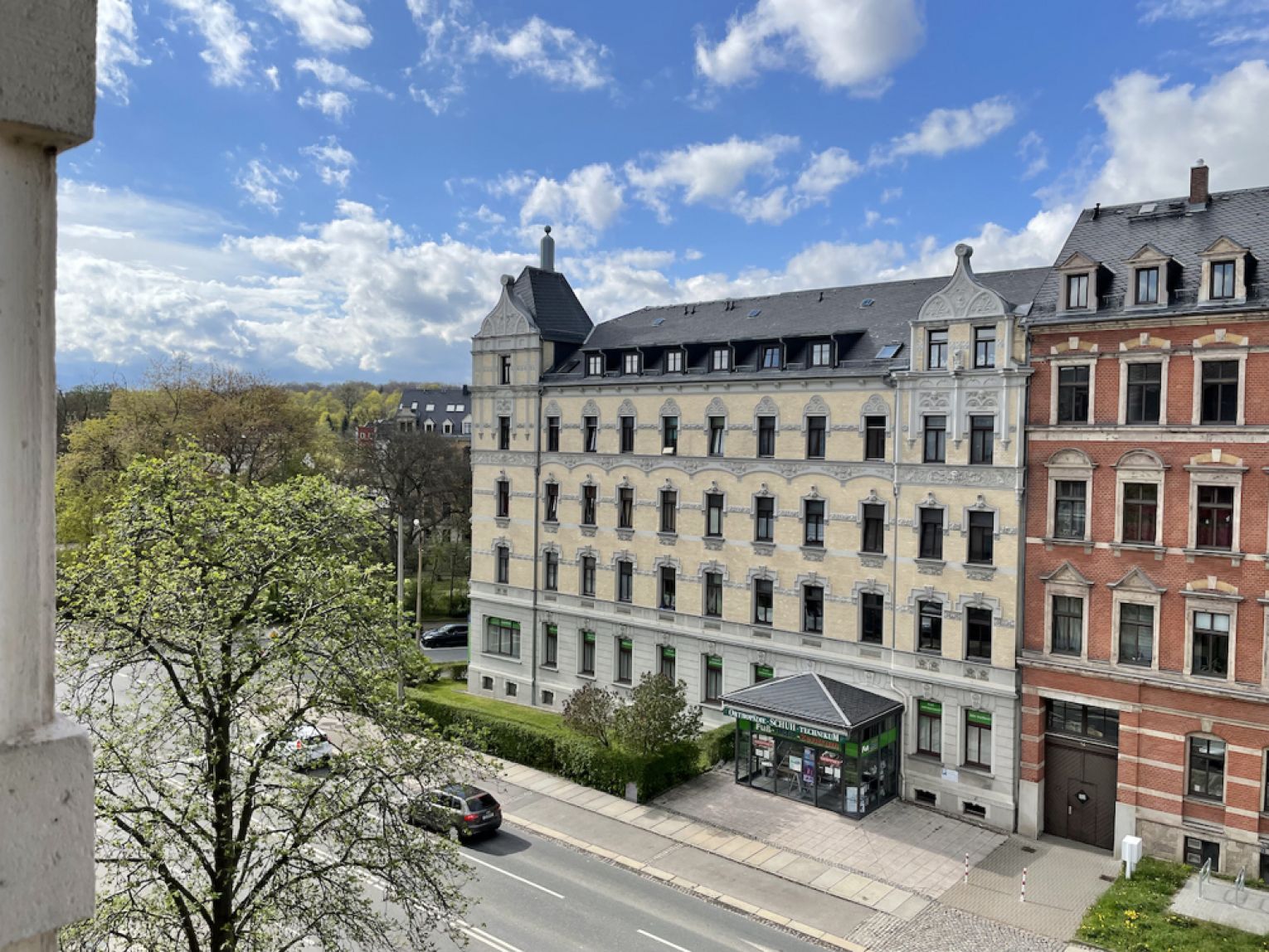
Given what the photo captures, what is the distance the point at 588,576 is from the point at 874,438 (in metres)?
14.3

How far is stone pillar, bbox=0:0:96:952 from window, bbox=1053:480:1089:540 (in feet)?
97.2

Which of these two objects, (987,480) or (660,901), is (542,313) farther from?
(660,901)

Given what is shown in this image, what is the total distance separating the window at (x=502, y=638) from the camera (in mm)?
42237

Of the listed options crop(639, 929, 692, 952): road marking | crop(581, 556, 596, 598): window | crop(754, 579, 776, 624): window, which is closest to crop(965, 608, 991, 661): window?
crop(754, 579, 776, 624): window

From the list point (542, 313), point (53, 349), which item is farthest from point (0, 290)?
point (542, 313)

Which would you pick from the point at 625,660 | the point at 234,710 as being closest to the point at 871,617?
the point at 625,660

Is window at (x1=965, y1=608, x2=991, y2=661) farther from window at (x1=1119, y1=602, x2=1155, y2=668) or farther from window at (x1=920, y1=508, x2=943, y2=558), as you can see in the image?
window at (x1=1119, y1=602, x2=1155, y2=668)

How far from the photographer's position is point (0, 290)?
2.13m

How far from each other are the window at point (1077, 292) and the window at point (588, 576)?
829 inches

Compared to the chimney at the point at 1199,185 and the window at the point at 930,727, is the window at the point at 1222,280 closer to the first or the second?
the chimney at the point at 1199,185

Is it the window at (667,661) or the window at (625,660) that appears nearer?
the window at (667,661)

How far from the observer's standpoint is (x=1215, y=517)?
25734 mm

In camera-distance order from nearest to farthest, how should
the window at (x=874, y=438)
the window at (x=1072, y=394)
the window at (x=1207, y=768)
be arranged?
the window at (x=1207, y=768) → the window at (x=1072, y=394) → the window at (x=874, y=438)

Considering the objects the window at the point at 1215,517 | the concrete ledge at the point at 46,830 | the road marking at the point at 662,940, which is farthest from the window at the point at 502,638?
the concrete ledge at the point at 46,830
